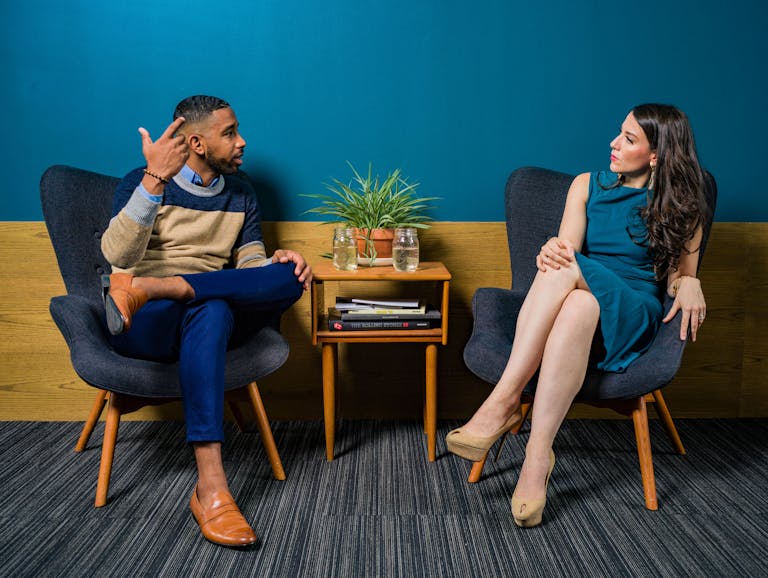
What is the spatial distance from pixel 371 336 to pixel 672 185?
3.44ft

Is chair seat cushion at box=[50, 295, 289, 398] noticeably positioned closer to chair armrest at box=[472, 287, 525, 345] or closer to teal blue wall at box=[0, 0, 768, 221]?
chair armrest at box=[472, 287, 525, 345]

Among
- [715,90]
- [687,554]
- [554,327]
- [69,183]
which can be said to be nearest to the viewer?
[687,554]

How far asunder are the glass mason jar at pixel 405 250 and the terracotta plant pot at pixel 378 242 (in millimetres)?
91

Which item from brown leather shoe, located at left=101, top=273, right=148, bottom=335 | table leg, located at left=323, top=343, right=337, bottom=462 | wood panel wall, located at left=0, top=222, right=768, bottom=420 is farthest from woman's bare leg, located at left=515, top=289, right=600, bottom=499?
brown leather shoe, located at left=101, top=273, right=148, bottom=335

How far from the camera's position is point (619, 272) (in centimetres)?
211

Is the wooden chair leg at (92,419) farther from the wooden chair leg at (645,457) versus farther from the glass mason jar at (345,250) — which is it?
the wooden chair leg at (645,457)

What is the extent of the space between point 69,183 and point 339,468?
1.29 metres

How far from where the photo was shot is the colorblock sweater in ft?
6.50

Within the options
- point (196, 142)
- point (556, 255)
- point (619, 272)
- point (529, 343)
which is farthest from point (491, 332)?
point (196, 142)

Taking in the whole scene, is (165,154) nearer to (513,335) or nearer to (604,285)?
(513,335)

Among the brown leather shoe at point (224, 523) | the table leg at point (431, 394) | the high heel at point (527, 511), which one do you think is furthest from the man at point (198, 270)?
the high heel at point (527, 511)

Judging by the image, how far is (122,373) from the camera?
185cm

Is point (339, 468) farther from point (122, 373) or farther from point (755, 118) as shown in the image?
point (755, 118)

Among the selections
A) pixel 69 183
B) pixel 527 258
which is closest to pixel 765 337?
pixel 527 258
